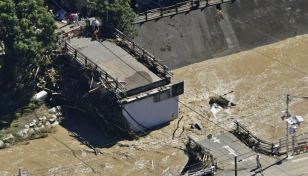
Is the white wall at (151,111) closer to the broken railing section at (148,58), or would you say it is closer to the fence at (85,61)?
the fence at (85,61)

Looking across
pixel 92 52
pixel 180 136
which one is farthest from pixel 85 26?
pixel 180 136

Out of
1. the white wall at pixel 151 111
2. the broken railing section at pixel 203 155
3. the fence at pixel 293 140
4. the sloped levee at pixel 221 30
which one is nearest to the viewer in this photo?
the broken railing section at pixel 203 155

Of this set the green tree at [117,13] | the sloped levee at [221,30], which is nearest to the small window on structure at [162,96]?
the green tree at [117,13]

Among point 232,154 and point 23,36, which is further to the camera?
point 23,36

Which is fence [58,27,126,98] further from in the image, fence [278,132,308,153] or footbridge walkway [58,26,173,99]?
fence [278,132,308,153]

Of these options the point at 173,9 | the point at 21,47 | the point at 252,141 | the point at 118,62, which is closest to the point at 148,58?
the point at 118,62

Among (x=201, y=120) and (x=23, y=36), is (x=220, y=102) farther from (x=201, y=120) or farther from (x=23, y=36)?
(x=23, y=36)

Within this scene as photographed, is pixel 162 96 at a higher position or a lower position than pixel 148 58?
lower
